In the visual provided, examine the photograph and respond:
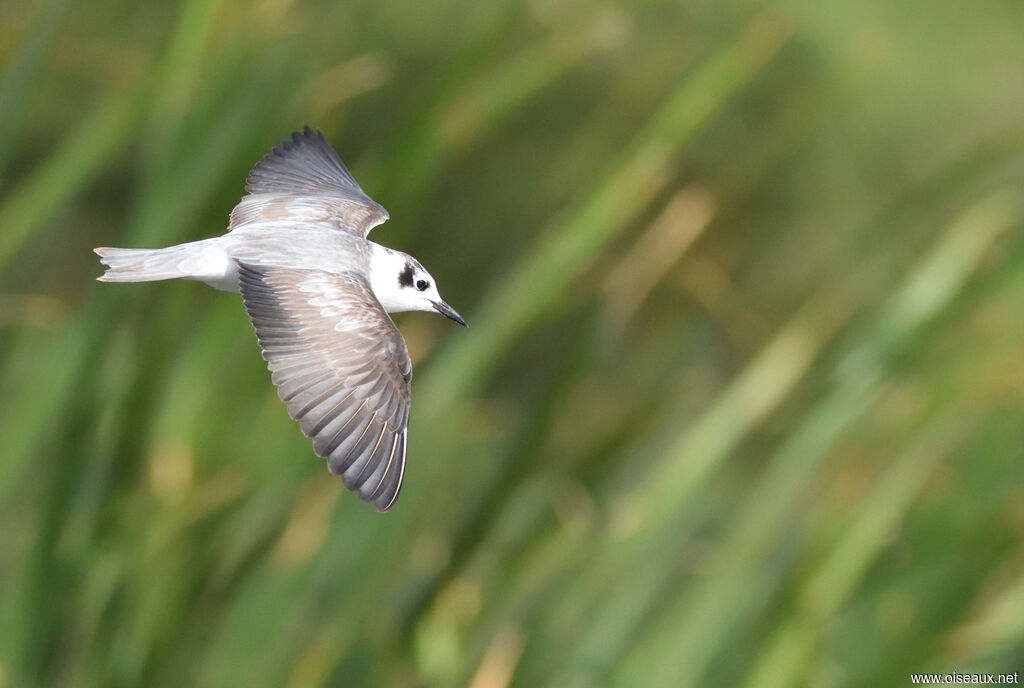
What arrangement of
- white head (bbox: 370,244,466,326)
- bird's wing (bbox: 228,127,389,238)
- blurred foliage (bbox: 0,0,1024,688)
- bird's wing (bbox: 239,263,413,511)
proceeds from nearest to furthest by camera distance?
bird's wing (bbox: 239,263,413,511), white head (bbox: 370,244,466,326), bird's wing (bbox: 228,127,389,238), blurred foliage (bbox: 0,0,1024,688)

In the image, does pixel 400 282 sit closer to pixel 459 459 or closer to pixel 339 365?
pixel 339 365

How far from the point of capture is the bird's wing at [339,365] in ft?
3.19

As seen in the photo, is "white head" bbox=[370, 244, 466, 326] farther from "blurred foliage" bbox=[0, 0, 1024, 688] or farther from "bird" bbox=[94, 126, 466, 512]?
"blurred foliage" bbox=[0, 0, 1024, 688]

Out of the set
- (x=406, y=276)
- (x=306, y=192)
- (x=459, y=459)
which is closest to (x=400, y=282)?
(x=406, y=276)

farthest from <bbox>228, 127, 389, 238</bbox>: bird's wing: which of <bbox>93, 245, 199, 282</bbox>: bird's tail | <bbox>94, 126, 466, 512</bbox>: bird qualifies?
<bbox>93, 245, 199, 282</bbox>: bird's tail

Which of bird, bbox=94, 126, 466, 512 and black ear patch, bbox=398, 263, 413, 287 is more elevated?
black ear patch, bbox=398, 263, 413, 287

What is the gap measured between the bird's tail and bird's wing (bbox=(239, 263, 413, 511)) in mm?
54

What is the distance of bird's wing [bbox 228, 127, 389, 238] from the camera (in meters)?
1.29

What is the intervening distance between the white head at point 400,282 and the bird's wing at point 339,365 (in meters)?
0.06

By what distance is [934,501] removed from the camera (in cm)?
222

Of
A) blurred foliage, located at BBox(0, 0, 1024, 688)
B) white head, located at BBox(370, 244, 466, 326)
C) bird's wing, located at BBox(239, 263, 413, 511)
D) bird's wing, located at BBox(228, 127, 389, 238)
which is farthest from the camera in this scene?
blurred foliage, located at BBox(0, 0, 1024, 688)

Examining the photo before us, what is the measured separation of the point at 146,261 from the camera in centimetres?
107

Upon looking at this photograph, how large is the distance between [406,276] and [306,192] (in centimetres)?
26

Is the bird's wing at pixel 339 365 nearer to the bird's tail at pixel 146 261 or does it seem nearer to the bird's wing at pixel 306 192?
the bird's tail at pixel 146 261
